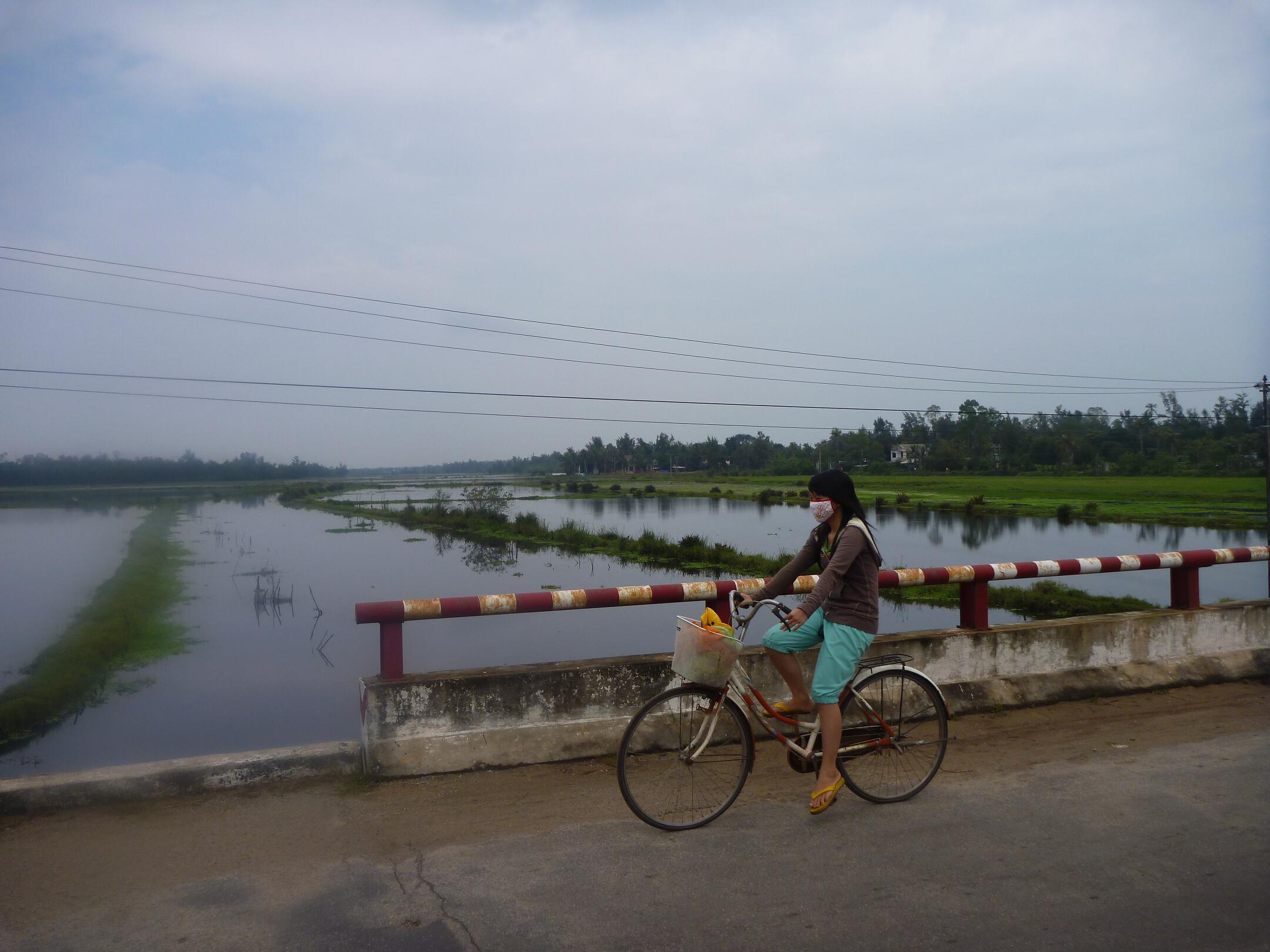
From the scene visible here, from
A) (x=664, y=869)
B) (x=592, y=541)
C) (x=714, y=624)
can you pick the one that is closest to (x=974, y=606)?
(x=714, y=624)

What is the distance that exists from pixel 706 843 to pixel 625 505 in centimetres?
8616

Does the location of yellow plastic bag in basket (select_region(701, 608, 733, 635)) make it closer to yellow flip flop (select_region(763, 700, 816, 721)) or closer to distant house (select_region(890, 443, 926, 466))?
yellow flip flop (select_region(763, 700, 816, 721))

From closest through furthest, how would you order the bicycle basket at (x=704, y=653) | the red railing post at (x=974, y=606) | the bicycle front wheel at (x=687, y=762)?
the bicycle basket at (x=704, y=653) < the bicycle front wheel at (x=687, y=762) < the red railing post at (x=974, y=606)

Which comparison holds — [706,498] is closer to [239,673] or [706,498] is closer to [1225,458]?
A: [1225,458]

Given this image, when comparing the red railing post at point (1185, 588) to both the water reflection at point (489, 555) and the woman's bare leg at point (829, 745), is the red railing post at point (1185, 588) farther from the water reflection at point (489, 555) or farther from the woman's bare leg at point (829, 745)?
the water reflection at point (489, 555)

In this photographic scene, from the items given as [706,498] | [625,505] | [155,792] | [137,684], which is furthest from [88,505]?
[155,792]

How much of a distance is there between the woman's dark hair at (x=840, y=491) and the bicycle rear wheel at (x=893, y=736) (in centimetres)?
85

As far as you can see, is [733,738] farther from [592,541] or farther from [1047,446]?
[1047,446]

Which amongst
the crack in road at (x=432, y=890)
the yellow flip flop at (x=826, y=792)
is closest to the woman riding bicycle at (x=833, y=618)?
the yellow flip flop at (x=826, y=792)

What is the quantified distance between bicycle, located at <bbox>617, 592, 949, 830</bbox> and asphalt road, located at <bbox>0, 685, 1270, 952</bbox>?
0.43 ft

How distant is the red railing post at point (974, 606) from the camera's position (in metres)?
6.11

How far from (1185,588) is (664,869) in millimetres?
5484

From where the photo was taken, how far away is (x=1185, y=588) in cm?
690

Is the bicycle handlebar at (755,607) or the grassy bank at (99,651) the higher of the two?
the bicycle handlebar at (755,607)
